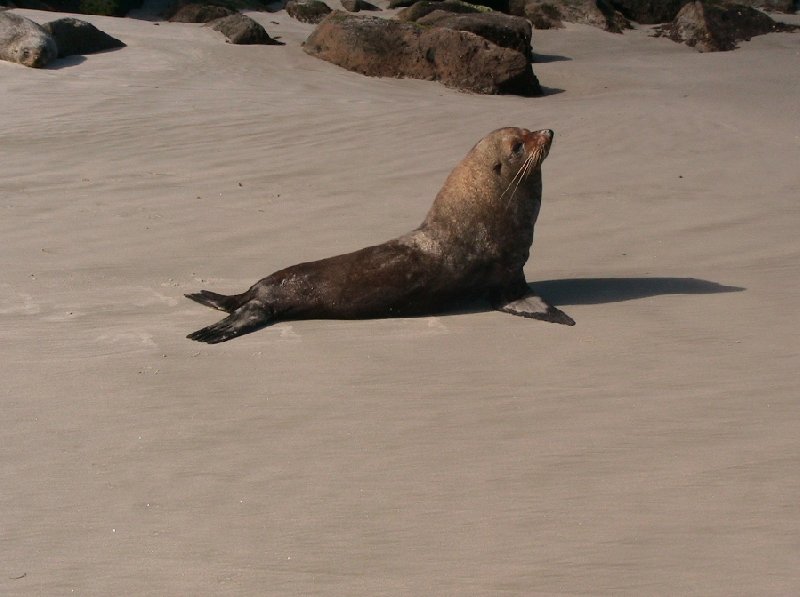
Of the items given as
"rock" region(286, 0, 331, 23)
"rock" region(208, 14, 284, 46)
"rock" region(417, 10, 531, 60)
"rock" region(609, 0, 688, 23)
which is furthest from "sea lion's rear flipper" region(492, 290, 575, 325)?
"rock" region(609, 0, 688, 23)

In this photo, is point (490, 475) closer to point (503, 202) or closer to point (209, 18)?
point (503, 202)

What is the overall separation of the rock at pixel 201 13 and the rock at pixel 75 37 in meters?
3.69

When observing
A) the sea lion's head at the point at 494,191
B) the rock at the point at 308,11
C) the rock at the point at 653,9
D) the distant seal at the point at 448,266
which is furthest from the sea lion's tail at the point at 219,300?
the rock at the point at 653,9

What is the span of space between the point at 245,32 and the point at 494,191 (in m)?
11.3

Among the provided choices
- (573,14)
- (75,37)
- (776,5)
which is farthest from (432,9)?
(776,5)

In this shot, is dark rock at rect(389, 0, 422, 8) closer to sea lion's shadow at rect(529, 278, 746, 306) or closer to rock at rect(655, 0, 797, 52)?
rock at rect(655, 0, 797, 52)

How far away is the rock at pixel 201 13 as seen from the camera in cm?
1900

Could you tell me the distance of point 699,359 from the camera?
5.25m

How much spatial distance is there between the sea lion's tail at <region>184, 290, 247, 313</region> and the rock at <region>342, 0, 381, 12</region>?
614 inches

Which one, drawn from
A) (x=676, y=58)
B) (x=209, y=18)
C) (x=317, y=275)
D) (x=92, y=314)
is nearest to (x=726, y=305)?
(x=317, y=275)

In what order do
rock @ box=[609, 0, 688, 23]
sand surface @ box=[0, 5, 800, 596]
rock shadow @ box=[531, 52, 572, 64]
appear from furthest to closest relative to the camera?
rock @ box=[609, 0, 688, 23], rock shadow @ box=[531, 52, 572, 64], sand surface @ box=[0, 5, 800, 596]

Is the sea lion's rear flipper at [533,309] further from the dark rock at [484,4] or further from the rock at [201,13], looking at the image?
the dark rock at [484,4]

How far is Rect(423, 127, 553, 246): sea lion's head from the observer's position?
6.38 m

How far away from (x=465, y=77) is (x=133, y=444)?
1110 cm
